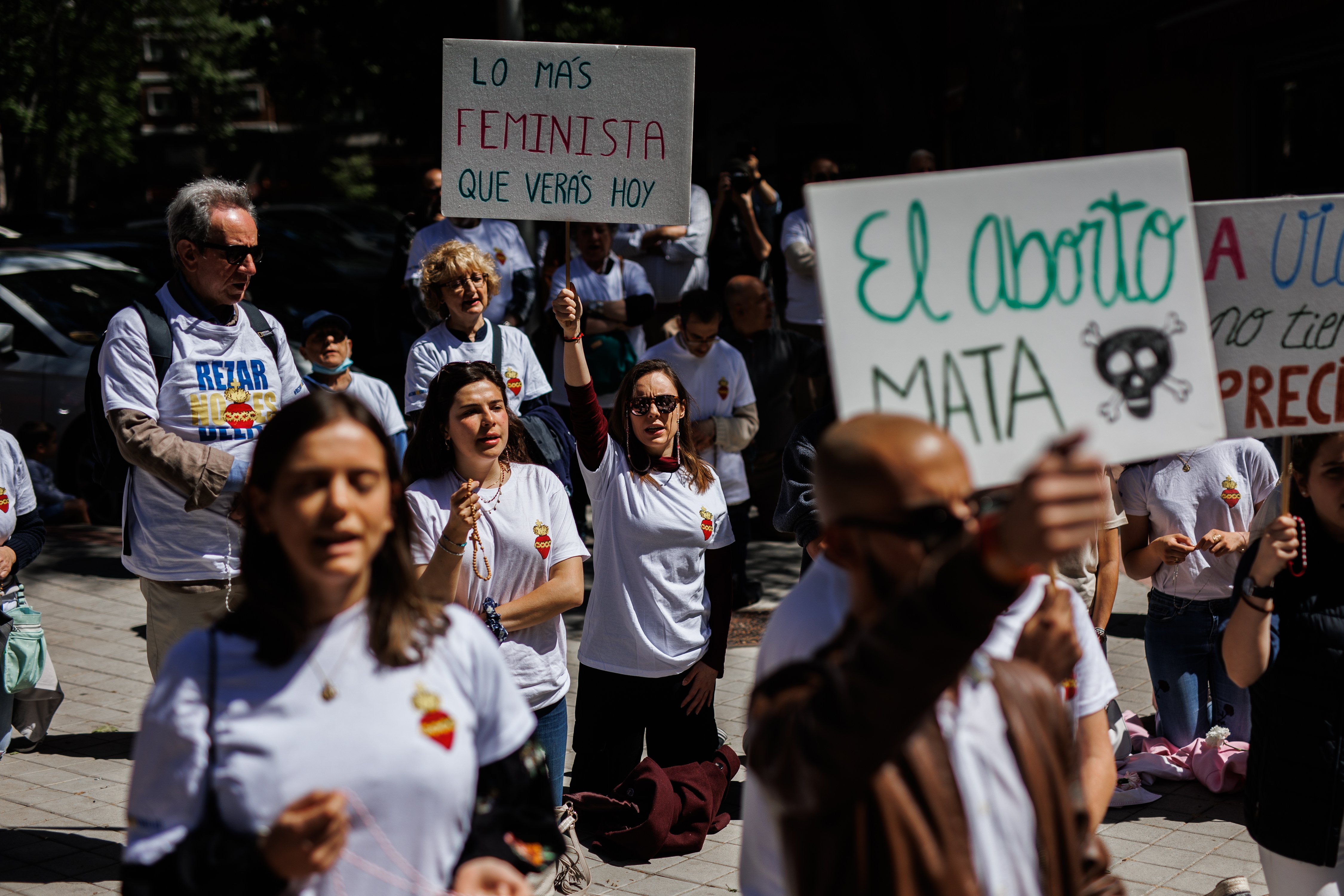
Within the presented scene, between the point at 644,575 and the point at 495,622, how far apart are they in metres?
0.92

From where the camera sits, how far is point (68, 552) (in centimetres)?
911

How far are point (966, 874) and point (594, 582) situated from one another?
3.10 meters

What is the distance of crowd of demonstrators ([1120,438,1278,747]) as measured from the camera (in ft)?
17.2

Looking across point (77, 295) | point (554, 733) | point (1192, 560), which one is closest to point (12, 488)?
point (554, 733)

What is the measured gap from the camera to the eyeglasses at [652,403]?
16.3 ft

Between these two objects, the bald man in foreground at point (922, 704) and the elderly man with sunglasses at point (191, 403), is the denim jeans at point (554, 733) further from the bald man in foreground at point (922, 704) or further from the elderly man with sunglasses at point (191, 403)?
the bald man in foreground at point (922, 704)

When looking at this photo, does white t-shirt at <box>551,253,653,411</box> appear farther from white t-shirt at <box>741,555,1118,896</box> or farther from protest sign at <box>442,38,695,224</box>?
white t-shirt at <box>741,555,1118,896</box>

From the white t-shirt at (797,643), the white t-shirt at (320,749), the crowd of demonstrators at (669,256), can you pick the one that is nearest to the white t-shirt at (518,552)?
the white t-shirt at (320,749)

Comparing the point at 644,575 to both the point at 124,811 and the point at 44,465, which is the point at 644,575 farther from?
the point at 44,465

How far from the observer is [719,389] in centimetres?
720

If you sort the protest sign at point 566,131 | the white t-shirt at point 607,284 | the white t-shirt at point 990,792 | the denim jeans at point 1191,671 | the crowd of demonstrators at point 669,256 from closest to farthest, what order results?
the white t-shirt at point 990,792 < the denim jeans at point 1191,671 < the protest sign at point 566,131 < the white t-shirt at point 607,284 < the crowd of demonstrators at point 669,256

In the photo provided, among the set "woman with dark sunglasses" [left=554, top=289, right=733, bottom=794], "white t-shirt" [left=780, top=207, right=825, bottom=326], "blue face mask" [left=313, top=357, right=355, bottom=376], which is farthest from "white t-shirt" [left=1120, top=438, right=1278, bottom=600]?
"white t-shirt" [left=780, top=207, right=825, bottom=326]

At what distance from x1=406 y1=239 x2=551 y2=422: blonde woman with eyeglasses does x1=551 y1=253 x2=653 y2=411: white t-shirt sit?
5.35 feet

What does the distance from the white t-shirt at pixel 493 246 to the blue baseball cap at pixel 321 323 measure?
105 centimetres
